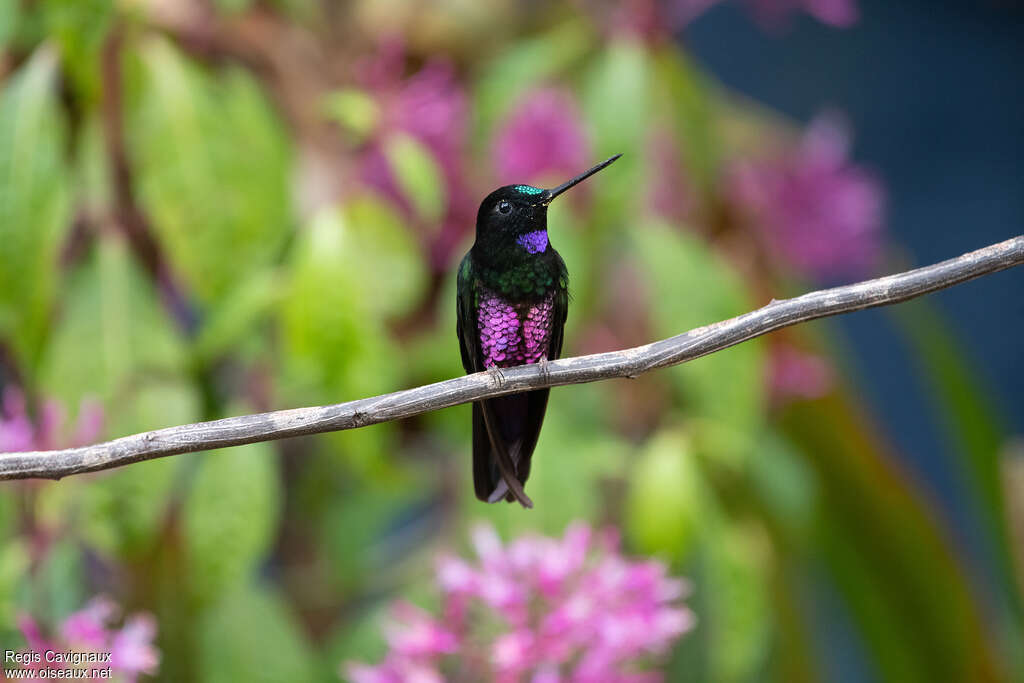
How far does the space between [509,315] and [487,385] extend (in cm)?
15

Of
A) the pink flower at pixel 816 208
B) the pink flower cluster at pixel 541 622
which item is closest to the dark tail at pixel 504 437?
the pink flower cluster at pixel 541 622

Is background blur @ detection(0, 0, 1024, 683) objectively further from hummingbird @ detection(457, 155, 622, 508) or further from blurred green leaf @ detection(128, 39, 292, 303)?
hummingbird @ detection(457, 155, 622, 508)

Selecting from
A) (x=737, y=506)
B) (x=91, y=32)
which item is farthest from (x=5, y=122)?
(x=737, y=506)

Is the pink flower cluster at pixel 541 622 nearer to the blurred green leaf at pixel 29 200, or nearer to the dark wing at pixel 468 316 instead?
the dark wing at pixel 468 316

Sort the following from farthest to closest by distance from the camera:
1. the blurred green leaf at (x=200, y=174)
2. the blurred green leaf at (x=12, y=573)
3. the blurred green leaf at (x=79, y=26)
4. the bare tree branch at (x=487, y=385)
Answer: the blurred green leaf at (x=200, y=174)
the blurred green leaf at (x=79, y=26)
the blurred green leaf at (x=12, y=573)
the bare tree branch at (x=487, y=385)

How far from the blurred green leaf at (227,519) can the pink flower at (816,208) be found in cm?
85

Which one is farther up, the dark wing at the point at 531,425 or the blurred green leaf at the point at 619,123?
the blurred green leaf at the point at 619,123

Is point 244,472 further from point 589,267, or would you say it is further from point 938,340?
point 938,340

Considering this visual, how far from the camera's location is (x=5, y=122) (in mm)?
981

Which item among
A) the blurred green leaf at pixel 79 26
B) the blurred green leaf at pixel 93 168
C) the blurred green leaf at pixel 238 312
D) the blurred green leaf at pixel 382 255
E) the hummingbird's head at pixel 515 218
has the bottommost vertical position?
the hummingbird's head at pixel 515 218

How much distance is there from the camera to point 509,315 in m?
0.68

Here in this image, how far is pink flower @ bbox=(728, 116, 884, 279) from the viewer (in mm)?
1511

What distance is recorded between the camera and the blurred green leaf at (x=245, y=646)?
1.12m

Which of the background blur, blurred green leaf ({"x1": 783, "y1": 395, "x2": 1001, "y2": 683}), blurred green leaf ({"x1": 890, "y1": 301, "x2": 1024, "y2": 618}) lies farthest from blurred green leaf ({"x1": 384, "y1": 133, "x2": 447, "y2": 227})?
blurred green leaf ({"x1": 890, "y1": 301, "x2": 1024, "y2": 618})
